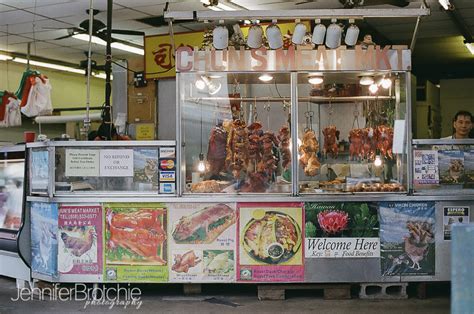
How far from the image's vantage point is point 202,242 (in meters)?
6.73

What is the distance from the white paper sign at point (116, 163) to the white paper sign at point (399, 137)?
309 centimetres

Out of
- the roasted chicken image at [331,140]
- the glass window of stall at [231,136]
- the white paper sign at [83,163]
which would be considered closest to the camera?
the white paper sign at [83,163]

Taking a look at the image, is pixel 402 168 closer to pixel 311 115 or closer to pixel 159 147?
pixel 311 115

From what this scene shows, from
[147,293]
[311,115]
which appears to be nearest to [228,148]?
[311,115]

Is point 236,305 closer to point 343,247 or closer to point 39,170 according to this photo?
point 343,247

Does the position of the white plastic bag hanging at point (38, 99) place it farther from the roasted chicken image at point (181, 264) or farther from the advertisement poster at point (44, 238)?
the roasted chicken image at point (181, 264)

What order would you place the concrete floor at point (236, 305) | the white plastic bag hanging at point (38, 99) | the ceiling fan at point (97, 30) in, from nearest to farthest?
the concrete floor at point (236, 305) → the white plastic bag hanging at point (38, 99) → the ceiling fan at point (97, 30)

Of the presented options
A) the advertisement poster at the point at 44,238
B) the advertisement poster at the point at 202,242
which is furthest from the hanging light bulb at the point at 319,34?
the advertisement poster at the point at 44,238

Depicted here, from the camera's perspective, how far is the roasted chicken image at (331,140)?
25.9 feet

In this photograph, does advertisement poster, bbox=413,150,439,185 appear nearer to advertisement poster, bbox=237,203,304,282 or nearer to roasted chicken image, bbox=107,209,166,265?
advertisement poster, bbox=237,203,304,282

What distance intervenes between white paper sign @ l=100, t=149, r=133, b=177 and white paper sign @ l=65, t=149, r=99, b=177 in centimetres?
7

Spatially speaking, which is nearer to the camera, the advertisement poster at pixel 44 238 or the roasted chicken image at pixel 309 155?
the advertisement poster at pixel 44 238

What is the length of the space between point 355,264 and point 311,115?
2466 mm

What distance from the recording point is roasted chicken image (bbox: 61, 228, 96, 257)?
6750 mm
